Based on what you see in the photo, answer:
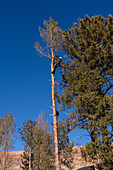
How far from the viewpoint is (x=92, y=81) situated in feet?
35.8

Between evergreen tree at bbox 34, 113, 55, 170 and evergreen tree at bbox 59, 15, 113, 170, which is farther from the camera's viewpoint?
evergreen tree at bbox 34, 113, 55, 170

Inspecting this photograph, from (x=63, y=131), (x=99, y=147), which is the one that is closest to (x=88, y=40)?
(x=63, y=131)

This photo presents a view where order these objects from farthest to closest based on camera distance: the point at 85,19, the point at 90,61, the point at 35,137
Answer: the point at 35,137 < the point at 85,19 < the point at 90,61

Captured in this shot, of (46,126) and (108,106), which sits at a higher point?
(46,126)

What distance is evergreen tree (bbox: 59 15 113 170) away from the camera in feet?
30.6

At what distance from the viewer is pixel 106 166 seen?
895 cm

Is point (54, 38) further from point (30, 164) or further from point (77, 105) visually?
point (30, 164)

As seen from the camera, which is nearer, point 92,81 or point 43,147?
point 92,81

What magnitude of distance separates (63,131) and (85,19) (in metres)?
8.63

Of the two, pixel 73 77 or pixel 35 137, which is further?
pixel 35 137

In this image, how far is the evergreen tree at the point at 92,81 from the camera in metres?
9.32

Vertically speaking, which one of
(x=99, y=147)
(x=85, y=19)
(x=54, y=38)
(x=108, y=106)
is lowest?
(x=99, y=147)

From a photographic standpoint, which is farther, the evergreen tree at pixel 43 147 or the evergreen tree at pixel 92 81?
the evergreen tree at pixel 43 147

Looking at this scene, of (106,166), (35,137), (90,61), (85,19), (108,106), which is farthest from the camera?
(35,137)
